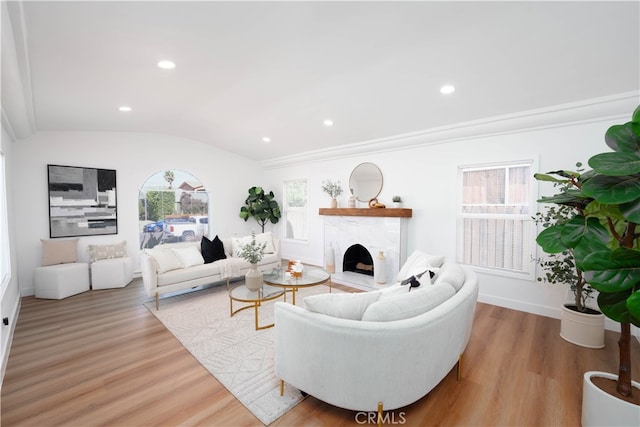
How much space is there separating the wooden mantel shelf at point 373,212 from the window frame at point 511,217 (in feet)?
2.55

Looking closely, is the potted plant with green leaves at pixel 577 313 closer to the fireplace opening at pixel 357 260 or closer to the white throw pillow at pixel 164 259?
the fireplace opening at pixel 357 260

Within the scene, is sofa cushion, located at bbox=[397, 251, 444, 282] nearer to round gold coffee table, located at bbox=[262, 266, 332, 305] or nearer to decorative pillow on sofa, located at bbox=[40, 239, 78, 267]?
round gold coffee table, located at bbox=[262, 266, 332, 305]

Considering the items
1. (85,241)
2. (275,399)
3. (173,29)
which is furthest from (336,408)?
(85,241)

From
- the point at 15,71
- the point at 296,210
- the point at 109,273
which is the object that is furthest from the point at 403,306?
the point at 296,210

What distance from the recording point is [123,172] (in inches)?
207

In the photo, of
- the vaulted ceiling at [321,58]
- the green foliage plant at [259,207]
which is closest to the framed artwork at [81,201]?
the vaulted ceiling at [321,58]

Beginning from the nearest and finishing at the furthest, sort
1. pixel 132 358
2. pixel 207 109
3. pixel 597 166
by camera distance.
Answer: pixel 597 166 → pixel 132 358 → pixel 207 109

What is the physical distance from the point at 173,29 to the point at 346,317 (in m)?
2.57

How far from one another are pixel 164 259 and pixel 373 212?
334 centimetres

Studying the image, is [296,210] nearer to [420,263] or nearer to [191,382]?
[420,263]

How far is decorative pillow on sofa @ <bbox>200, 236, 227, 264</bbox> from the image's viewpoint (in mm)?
4659

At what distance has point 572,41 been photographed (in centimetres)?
225

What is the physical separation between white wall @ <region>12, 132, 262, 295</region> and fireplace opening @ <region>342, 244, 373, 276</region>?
118 inches

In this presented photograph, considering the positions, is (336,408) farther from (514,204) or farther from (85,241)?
(85,241)
